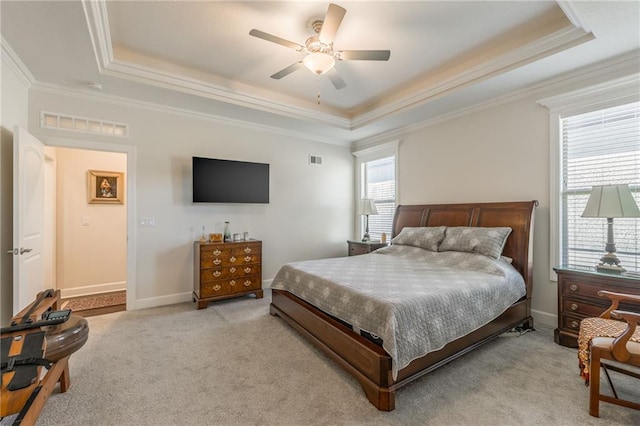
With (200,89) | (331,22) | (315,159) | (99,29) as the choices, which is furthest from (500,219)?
(99,29)

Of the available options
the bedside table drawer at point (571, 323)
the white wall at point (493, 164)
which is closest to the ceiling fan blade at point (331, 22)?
the white wall at point (493, 164)

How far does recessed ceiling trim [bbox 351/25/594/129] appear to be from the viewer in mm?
2537

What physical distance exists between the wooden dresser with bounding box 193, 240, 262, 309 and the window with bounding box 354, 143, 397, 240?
233cm

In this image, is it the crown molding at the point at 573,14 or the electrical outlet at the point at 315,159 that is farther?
the electrical outlet at the point at 315,159

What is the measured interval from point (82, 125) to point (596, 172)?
5824 millimetres

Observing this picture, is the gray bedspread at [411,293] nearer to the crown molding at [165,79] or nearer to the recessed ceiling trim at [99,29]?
the crown molding at [165,79]

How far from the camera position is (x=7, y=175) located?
2.84m

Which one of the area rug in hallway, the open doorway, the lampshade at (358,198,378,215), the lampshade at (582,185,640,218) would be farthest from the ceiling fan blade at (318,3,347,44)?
the area rug in hallway

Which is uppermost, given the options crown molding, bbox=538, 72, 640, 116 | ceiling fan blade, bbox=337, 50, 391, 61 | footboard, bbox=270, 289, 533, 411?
ceiling fan blade, bbox=337, 50, 391, 61

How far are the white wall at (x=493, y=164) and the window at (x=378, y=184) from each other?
1.23 ft

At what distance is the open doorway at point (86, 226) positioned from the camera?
14.1 feet

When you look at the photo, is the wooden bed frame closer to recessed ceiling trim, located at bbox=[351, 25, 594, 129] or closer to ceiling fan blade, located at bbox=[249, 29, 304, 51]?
recessed ceiling trim, located at bbox=[351, 25, 594, 129]

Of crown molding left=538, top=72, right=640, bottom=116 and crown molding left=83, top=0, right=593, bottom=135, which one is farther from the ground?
crown molding left=83, top=0, right=593, bottom=135

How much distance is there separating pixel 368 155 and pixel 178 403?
4.77 m
